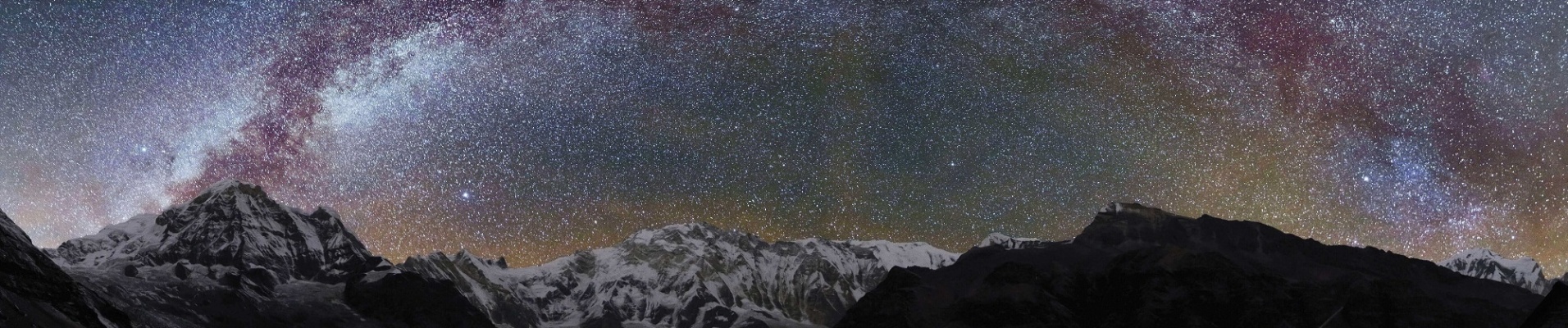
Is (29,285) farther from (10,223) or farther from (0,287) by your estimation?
(10,223)

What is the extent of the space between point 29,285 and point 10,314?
2545 cm

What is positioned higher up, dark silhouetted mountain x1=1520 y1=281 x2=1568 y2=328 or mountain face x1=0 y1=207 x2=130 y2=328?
dark silhouetted mountain x1=1520 y1=281 x2=1568 y2=328

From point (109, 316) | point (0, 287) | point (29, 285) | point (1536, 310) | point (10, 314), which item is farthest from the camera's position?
point (109, 316)

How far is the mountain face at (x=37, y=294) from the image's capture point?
477ft

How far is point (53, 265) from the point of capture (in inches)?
7111

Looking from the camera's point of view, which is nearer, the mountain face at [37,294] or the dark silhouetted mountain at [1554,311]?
the dark silhouetted mountain at [1554,311]

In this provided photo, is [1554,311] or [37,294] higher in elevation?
[1554,311]

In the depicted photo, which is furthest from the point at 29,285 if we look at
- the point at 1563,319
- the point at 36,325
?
the point at 1563,319

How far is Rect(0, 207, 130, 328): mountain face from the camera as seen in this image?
477 ft

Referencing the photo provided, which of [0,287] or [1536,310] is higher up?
[1536,310]

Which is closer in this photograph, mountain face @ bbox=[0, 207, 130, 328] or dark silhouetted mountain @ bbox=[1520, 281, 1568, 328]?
dark silhouetted mountain @ bbox=[1520, 281, 1568, 328]

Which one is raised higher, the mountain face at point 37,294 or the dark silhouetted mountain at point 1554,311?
the dark silhouetted mountain at point 1554,311

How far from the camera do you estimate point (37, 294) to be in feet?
521

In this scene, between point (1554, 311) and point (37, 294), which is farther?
point (37, 294)
